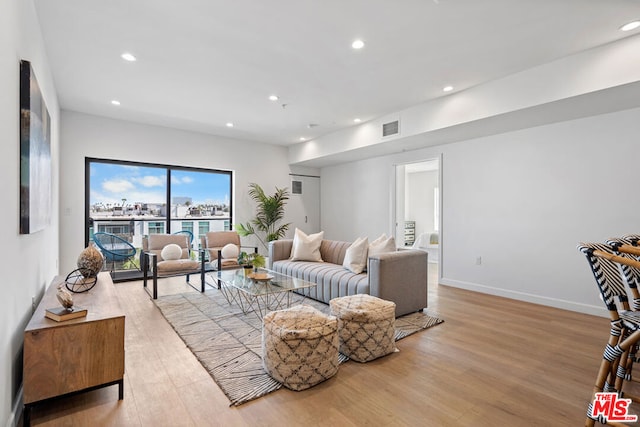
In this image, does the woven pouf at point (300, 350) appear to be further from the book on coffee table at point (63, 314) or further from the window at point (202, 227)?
the window at point (202, 227)

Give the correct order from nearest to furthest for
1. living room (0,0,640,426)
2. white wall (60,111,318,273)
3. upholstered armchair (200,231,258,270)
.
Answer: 1. living room (0,0,640,426)
2. upholstered armchair (200,231,258,270)
3. white wall (60,111,318,273)

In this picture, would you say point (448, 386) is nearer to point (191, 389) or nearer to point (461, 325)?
point (461, 325)

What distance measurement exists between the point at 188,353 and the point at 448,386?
6.73ft

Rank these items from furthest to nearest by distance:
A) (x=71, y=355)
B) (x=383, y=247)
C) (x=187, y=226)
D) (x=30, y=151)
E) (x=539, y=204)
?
(x=187, y=226) → (x=539, y=204) → (x=383, y=247) → (x=30, y=151) → (x=71, y=355)

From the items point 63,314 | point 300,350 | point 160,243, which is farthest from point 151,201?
point 300,350

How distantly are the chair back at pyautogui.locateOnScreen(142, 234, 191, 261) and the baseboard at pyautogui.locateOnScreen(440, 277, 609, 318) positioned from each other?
430 cm

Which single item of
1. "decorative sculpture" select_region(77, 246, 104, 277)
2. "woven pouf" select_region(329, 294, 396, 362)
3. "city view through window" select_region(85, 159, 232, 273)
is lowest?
"woven pouf" select_region(329, 294, 396, 362)

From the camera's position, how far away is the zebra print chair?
5.37ft

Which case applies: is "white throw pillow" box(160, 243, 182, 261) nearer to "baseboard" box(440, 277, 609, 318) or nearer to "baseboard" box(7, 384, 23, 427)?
"baseboard" box(7, 384, 23, 427)

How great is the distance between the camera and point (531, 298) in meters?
4.18

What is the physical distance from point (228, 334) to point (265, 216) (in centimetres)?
421

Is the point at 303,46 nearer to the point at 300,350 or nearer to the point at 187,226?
the point at 300,350

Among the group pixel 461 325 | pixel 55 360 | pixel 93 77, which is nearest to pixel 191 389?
pixel 55 360

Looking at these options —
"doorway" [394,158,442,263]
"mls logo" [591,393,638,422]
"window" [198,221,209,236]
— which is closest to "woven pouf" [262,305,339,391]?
"mls logo" [591,393,638,422]
